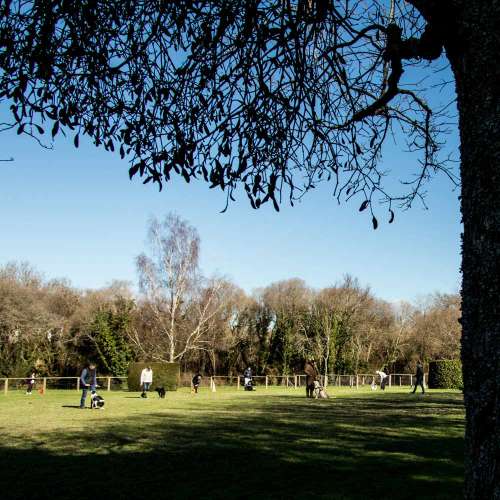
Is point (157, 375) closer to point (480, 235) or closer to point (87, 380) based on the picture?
point (87, 380)

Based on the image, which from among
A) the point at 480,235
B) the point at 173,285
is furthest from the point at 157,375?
the point at 480,235

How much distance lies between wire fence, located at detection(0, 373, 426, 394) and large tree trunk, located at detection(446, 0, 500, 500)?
33.7 m

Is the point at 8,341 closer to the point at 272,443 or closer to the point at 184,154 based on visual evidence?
the point at 272,443

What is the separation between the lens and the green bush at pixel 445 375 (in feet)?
139

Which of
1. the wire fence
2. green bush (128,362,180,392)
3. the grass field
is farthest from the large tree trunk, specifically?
the wire fence

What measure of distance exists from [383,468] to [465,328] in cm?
585

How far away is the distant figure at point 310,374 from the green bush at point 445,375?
53.5ft

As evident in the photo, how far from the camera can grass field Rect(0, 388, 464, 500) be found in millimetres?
7266

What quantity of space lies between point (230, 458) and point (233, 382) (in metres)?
42.9

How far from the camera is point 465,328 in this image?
346 centimetres

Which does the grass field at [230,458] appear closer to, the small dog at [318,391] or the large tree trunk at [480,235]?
the large tree trunk at [480,235]

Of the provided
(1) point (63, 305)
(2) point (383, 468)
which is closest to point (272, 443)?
(2) point (383, 468)

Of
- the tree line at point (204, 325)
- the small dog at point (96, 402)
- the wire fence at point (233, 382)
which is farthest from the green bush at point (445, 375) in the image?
the small dog at point (96, 402)

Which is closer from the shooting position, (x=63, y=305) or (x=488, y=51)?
(x=488, y=51)
